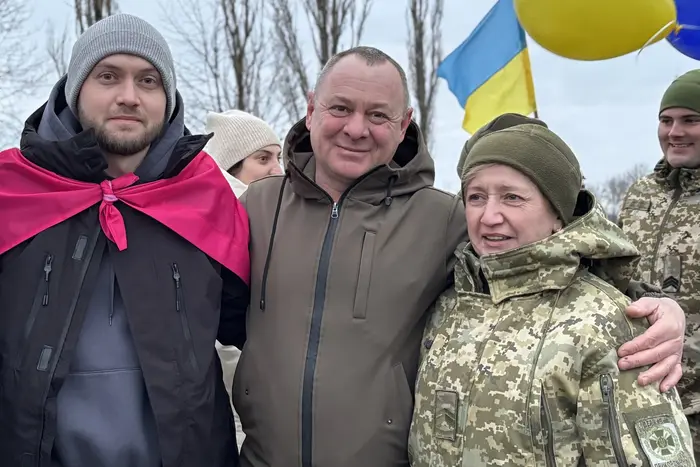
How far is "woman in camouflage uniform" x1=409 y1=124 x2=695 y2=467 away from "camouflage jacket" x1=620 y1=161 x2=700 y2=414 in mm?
1685

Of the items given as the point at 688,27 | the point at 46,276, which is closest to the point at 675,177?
the point at 688,27

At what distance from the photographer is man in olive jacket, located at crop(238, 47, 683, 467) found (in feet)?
7.21

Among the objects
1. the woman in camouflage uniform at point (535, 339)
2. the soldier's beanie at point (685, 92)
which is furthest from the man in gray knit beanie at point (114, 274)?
the soldier's beanie at point (685, 92)

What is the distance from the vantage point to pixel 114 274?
7.36 ft

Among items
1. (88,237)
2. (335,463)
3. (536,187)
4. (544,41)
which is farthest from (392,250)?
(544,41)

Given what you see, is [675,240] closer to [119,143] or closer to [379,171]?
[379,171]

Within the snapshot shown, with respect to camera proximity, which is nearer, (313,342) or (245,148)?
(313,342)

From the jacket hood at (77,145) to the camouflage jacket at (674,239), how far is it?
2345mm

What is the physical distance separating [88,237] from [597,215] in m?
1.55

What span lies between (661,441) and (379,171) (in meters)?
1.16

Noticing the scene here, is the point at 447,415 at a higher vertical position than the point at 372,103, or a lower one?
lower

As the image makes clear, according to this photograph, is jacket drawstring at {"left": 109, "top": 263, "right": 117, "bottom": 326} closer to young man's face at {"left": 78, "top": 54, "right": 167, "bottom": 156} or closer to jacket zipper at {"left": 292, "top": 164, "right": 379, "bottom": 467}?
young man's face at {"left": 78, "top": 54, "right": 167, "bottom": 156}

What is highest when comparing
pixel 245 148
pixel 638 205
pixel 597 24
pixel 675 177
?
pixel 597 24

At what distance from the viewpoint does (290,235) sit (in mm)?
2410
